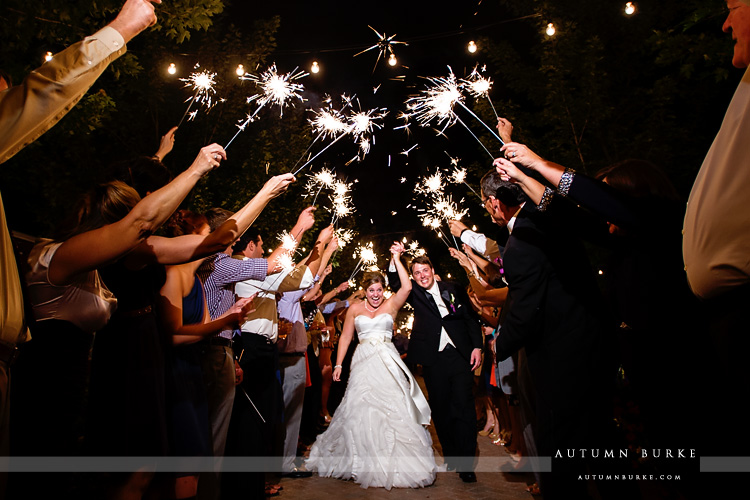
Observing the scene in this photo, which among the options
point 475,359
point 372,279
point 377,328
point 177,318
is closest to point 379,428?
point 377,328

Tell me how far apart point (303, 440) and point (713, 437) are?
7.77 meters

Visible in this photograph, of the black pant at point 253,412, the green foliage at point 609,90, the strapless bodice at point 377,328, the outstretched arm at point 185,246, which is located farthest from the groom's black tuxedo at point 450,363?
the green foliage at point 609,90

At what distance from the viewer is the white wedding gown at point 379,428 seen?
5.81 m

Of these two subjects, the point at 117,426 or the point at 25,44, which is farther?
the point at 25,44

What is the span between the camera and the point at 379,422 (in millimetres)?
6230

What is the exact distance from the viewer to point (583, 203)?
2.65 m

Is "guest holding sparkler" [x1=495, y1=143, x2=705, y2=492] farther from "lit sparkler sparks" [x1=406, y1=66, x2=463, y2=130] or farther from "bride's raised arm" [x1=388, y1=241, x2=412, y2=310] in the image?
"bride's raised arm" [x1=388, y1=241, x2=412, y2=310]

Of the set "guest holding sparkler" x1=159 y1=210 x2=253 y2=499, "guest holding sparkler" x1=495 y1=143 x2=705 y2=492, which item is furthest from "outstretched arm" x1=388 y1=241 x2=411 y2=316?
"guest holding sparkler" x1=495 y1=143 x2=705 y2=492

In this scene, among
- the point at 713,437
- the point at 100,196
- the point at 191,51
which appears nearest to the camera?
the point at 713,437

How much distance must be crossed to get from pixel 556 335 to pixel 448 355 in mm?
3512

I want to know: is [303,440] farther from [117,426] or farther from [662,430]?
[662,430]

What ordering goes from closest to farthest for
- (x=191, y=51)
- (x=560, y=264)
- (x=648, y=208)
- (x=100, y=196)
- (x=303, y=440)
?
(x=648, y=208)
(x=100, y=196)
(x=560, y=264)
(x=303, y=440)
(x=191, y=51)

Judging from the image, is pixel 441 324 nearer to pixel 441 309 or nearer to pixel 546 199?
pixel 441 309

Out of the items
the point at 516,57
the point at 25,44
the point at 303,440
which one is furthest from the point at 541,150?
the point at 25,44
